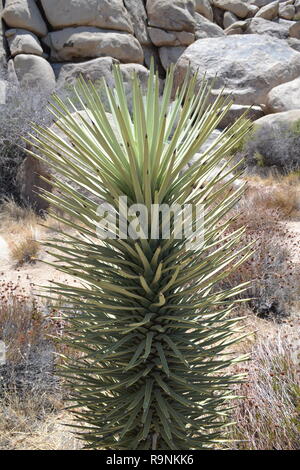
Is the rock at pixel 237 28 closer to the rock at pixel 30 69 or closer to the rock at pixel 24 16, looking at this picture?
the rock at pixel 24 16

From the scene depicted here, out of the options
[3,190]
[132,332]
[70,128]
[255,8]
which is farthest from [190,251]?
[255,8]

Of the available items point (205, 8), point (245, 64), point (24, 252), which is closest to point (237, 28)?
point (205, 8)

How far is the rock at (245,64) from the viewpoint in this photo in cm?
1562

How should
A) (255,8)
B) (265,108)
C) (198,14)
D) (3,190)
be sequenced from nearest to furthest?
(3,190), (265,108), (198,14), (255,8)

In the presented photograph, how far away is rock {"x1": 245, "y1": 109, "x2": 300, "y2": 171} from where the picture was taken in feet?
37.6

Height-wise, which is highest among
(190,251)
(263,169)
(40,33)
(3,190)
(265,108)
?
(40,33)

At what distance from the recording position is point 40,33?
18.2 metres

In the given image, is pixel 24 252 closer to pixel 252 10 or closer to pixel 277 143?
pixel 277 143

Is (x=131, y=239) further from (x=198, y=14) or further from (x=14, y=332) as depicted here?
(x=198, y=14)

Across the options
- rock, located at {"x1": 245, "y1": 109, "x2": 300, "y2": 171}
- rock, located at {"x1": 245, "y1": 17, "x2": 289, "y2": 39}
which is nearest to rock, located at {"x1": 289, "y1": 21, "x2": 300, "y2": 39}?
rock, located at {"x1": 245, "y1": 17, "x2": 289, "y2": 39}

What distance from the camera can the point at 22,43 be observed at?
17266 millimetres

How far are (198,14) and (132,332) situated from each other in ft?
77.5

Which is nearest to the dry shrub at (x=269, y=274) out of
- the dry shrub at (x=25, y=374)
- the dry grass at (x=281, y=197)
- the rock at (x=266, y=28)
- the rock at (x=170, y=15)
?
the dry grass at (x=281, y=197)

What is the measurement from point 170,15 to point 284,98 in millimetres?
8795
